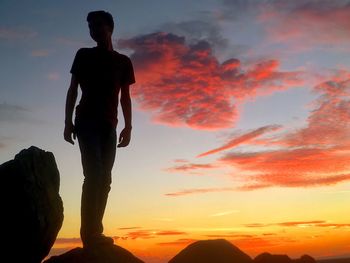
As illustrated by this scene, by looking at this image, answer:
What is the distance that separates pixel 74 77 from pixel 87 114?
77 cm

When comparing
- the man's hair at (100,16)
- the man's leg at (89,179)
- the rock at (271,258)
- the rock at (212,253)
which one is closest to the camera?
the man's leg at (89,179)

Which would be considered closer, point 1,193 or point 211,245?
point 1,193

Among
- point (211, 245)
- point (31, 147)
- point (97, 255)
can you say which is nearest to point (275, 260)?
point (211, 245)

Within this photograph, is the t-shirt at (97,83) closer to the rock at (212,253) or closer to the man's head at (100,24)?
the man's head at (100,24)

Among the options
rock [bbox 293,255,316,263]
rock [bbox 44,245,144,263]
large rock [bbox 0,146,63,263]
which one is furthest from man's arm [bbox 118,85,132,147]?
rock [bbox 293,255,316,263]

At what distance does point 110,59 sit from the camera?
24.8 ft

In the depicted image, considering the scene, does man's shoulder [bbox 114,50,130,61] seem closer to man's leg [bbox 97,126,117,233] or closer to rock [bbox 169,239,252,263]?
man's leg [bbox 97,126,117,233]

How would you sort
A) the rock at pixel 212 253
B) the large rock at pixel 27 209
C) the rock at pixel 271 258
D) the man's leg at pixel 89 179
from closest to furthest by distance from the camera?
the man's leg at pixel 89 179 < the large rock at pixel 27 209 < the rock at pixel 271 258 < the rock at pixel 212 253

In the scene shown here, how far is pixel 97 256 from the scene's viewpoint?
24.2 feet

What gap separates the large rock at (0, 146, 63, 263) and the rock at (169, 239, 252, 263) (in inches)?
254

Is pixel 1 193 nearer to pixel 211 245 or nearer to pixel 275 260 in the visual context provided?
pixel 275 260

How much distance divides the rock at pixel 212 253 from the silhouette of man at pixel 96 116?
6443 mm

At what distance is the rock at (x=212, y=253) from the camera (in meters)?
13.3

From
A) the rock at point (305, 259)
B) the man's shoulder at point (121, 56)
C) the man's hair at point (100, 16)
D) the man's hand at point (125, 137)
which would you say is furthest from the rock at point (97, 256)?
the rock at point (305, 259)
